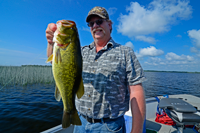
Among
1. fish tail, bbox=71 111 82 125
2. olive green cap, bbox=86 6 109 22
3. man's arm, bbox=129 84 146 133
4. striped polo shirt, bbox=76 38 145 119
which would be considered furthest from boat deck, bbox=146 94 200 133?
olive green cap, bbox=86 6 109 22

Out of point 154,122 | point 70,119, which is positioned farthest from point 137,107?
point 154,122

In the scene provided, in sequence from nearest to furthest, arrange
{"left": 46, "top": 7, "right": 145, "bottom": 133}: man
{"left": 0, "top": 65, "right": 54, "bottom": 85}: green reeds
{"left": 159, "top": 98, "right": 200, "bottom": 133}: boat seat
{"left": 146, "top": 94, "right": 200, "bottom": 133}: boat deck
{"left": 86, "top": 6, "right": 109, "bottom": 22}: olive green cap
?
{"left": 46, "top": 7, "right": 145, "bottom": 133}: man → {"left": 86, "top": 6, "right": 109, "bottom": 22}: olive green cap → {"left": 159, "top": 98, "right": 200, "bottom": 133}: boat seat → {"left": 146, "top": 94, "right": 200, "bottom": 133}: boat deck → {"left": 0, "top": 65, "right": 54, "bottom": 85}: green reeds

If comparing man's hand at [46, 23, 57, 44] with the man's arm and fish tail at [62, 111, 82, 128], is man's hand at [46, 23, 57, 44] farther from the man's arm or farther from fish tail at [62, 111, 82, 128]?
the man's arm

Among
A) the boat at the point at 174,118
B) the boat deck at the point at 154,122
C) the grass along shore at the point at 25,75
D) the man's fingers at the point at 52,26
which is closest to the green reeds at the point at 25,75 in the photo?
the grass along shore at the point at 25,75

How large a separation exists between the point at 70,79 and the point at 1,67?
21795mm

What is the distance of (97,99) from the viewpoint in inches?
76.0

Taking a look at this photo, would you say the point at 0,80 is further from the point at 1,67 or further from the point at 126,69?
the point at 126,69

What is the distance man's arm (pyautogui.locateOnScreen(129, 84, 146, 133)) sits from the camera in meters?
1.83

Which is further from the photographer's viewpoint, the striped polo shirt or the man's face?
the man's face

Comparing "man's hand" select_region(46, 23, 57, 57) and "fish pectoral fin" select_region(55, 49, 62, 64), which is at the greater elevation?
"man's hand" select_region(46, 23, 57, 57)

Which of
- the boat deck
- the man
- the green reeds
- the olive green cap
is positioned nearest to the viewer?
the man

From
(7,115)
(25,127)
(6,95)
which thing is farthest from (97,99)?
(6,95)

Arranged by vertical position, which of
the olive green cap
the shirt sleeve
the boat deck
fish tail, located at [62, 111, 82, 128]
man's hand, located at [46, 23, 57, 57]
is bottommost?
the boat deck

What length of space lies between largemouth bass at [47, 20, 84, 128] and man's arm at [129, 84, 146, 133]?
0.86 meters
